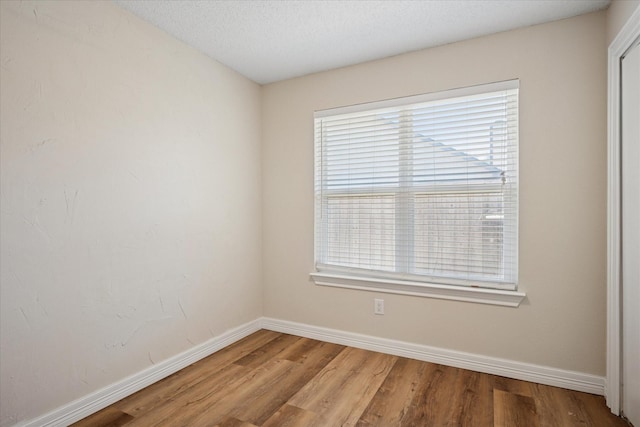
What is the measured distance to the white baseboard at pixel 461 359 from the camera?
85.7 inches

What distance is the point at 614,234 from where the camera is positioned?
1.93 metres

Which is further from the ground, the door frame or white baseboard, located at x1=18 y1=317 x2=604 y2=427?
the door frame

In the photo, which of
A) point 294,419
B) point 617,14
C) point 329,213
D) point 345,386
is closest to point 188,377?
point 294,419

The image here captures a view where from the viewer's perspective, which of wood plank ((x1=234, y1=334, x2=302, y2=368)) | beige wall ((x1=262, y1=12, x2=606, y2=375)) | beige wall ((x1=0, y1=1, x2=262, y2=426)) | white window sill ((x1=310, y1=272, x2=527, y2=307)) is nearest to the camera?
beige wall ((x1=0, y1=1, x2=262, y2=426))

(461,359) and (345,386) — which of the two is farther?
(461,359)

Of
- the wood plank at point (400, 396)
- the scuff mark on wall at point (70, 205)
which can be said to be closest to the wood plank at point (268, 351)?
the wood plank at point (400, 396)

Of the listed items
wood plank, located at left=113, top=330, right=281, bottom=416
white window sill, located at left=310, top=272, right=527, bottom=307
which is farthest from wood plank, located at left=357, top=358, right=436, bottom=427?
wood plank, located at left=113, top=330, right=281, bottom=416

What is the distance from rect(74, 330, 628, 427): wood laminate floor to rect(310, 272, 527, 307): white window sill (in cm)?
52

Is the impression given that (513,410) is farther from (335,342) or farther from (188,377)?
(188,377)

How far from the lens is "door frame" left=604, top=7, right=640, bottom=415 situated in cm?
192

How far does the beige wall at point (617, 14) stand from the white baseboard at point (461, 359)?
207 centimetres

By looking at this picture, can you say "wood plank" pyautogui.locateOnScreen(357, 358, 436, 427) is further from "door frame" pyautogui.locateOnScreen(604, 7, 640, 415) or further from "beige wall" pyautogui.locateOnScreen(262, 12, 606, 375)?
"door frame" pyautogui.locateOnScreen(604, 7, 640, 415)

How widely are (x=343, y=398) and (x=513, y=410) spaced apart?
0.98 metres

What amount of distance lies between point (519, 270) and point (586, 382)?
0.77 m
